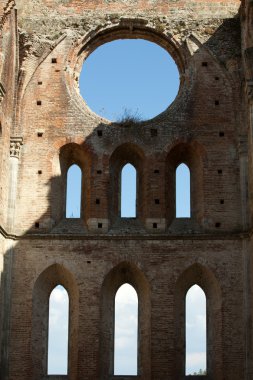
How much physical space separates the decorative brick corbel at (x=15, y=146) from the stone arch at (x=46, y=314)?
332 cm

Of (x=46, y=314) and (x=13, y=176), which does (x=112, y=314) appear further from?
(x=13, y=176)

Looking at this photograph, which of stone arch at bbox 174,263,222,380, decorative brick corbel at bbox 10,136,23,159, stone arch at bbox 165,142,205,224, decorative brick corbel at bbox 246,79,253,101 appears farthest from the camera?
decorative brick corbel at bbox 10,136,23,159

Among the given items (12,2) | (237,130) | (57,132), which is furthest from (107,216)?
(12,2)

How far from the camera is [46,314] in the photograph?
21422mm

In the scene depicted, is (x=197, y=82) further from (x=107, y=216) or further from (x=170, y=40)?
(x=107, y=216)

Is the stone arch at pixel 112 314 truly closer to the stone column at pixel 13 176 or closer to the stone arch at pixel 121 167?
the stone arch at pixel 121 167

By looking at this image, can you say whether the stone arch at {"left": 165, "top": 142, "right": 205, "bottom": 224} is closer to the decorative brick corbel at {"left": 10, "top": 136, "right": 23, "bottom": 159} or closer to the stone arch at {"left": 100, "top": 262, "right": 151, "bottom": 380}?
the stone arch at {"left": 100, "top": 262, "right": 151, "bottom": 380}

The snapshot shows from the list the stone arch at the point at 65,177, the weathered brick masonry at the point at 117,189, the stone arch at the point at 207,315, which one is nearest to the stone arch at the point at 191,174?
the weathered brick masonry at the point at 117,189

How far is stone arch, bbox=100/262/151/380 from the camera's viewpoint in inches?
819

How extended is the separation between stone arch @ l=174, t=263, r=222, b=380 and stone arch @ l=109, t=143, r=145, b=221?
2.25m

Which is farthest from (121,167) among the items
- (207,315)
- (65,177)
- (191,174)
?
(207,315)

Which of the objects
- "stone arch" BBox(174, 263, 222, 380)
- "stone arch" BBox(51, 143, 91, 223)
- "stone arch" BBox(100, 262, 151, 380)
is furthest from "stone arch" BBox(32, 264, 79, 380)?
"stone arch" BBox(174, 263, 222, 380)

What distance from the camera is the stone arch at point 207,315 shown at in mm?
20578

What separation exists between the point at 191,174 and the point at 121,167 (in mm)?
1983
